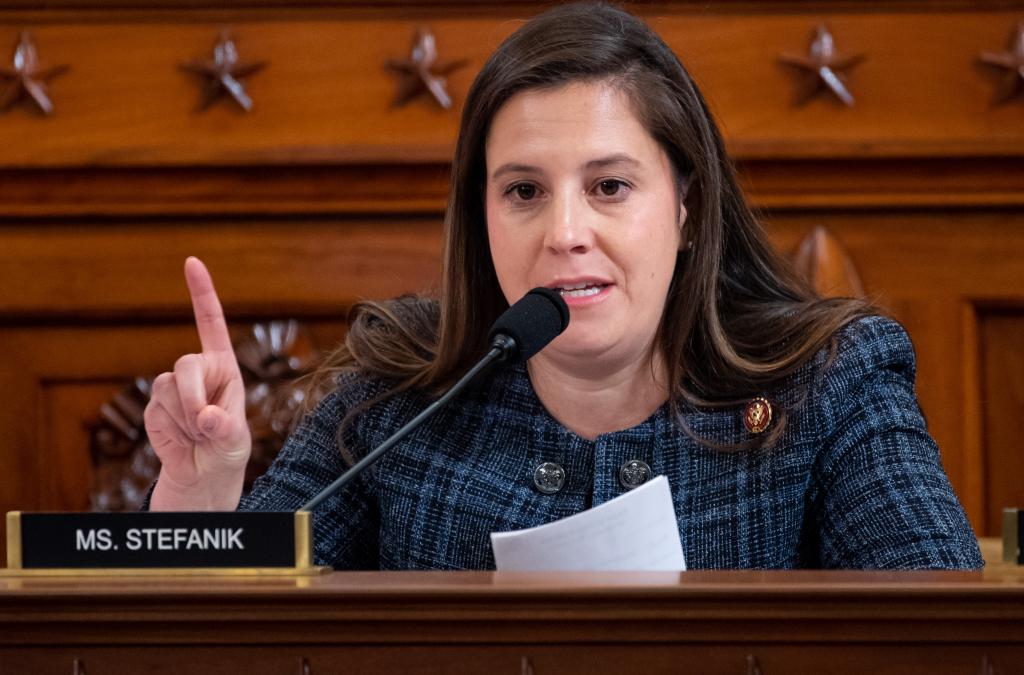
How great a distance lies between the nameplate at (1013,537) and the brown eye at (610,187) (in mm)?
680

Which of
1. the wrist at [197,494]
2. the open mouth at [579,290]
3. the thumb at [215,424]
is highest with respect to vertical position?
the open mouth at [579,290]

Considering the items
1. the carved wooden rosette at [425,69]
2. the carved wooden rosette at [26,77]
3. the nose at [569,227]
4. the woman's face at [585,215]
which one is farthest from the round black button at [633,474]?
the carved wooden rosette at [26,77]

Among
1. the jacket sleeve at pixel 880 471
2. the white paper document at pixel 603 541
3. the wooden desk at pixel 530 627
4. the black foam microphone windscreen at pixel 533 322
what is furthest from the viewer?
the jacket sleeve at pixel 880 471

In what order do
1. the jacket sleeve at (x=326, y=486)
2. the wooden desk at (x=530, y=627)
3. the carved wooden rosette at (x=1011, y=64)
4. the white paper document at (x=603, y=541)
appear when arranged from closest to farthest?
the wooden desk at (x=530, y=627)
the white paper document at (x=603, y=541)
the jacket sleeve at (x=326, y=486)
the carved wooden rosette at (x=1011, y=64)

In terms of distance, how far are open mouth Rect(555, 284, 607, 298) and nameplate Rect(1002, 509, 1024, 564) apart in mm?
Answer: 637

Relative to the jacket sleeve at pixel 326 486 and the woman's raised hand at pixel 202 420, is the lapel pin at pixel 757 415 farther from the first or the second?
the woman's raised hand at pixel 202 420

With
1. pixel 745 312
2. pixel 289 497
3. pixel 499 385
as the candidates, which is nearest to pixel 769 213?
pixel 745 312

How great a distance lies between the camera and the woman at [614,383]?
152 centimetres

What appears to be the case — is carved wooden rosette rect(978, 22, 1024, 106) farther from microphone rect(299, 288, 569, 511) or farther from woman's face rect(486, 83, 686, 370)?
microphone rect(299, 288, 569, 511)

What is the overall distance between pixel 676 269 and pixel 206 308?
587 millimetres

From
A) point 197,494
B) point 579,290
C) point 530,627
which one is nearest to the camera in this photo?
point 530,627

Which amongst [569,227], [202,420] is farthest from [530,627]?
[569,227]

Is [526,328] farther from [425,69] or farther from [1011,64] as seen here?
[1011,64]

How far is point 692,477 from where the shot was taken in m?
1.57
